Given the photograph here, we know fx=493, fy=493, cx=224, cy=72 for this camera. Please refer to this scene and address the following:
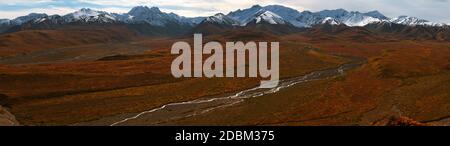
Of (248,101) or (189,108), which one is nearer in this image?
(189,108)

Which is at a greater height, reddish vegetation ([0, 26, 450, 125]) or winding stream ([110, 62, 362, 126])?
reddish vegetation ([0, 26, 450, 125])

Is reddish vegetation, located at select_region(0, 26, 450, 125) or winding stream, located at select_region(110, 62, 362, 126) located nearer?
winding stream, located at select_region(110, 62, 362, 126)

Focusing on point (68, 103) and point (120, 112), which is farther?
point (68, 103)

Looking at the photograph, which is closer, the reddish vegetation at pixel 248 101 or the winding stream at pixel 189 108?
the winding stream at pixel 189 108

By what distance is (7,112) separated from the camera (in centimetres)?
5812

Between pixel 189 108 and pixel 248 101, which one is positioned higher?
pixel 248 101

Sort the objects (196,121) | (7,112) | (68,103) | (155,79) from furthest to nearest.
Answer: (155,79), (68,103), (7,112), (196,121)

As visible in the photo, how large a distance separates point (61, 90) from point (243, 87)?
27739mm

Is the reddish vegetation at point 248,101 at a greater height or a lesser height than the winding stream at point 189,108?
greater
